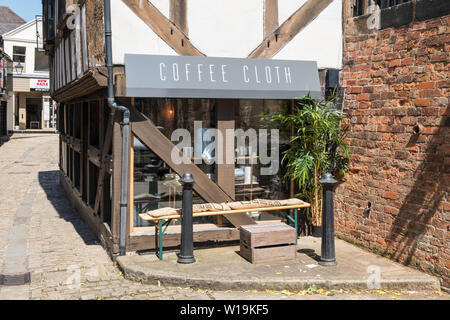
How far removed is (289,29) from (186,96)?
6.13 ft

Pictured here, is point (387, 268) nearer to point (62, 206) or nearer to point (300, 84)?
point (300, 84)

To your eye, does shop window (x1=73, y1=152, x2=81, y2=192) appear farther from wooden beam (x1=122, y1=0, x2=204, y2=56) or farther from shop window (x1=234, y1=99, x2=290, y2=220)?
wooden beam (x1=122, y1=0, x2=204, y2=56)

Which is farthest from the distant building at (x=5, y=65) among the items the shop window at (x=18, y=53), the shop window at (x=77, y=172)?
the shop window at (x=77, y=172)

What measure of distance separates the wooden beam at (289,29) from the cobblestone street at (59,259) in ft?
11.3

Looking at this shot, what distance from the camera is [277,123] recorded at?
7730mm

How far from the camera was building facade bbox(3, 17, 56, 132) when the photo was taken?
1211 inches

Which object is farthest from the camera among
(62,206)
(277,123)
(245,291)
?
(62,206)

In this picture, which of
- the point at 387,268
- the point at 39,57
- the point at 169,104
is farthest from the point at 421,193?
the point at 39,57

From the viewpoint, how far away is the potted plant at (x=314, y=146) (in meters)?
7.14

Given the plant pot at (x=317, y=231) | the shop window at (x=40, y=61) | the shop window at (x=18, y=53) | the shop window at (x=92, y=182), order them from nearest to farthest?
the plant pot at (x=317, y=231), the shop window at (x=92, y=182), the shop window at (x=18, y=53), the shop window at (x=40, y=61)

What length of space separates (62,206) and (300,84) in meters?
6.75

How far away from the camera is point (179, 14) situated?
22.9 feet

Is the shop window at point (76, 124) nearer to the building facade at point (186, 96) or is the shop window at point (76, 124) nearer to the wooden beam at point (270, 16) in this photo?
the building facade at point (186, 96)

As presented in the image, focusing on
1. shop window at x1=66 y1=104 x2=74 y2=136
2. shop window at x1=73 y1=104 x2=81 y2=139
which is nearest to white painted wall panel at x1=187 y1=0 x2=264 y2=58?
shop window at x1=73 y1=104 x2=81 y2=139
